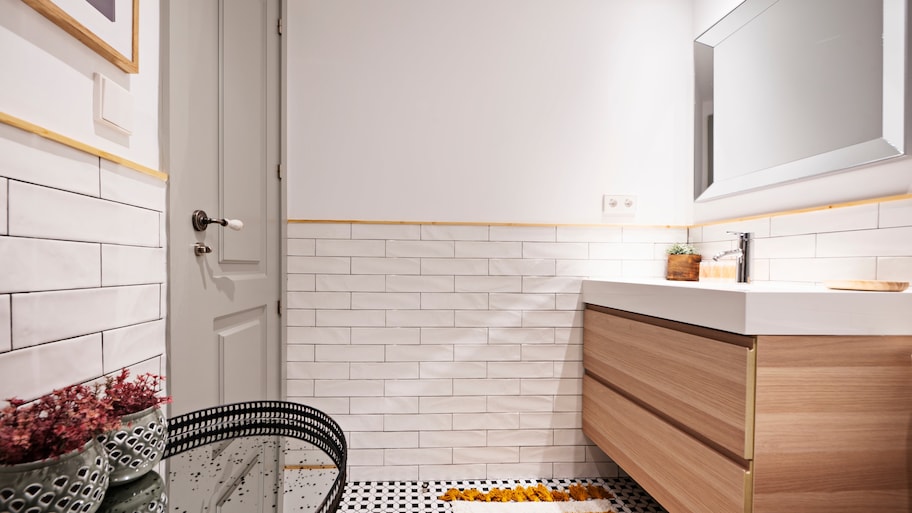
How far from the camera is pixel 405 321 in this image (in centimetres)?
203

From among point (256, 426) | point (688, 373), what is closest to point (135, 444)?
point (256, 426)

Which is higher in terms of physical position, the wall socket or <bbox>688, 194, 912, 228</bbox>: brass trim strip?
the wall socket

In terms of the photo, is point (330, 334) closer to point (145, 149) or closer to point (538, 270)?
point (538, 270)

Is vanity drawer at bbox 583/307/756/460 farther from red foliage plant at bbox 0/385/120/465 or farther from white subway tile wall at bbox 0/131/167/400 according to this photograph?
white subway tile wall at bbox 0/131/167/400

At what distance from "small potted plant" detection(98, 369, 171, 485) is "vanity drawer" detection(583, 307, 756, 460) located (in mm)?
1247

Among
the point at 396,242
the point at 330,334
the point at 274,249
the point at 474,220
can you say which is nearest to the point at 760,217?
the point at 474,220

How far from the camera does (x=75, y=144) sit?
0.80 m

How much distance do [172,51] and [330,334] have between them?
1275 millimetres

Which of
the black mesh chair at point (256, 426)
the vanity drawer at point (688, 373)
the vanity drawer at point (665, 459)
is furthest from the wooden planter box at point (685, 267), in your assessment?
the black mesh chair at point (256, 426)

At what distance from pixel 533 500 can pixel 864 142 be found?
1.80 meters

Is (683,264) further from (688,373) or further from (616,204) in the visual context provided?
(688,373)

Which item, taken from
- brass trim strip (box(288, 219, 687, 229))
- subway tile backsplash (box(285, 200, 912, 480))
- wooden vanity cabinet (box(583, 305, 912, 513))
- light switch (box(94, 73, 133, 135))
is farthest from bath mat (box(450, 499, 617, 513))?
light switch (box(94, 73, 133, 135))

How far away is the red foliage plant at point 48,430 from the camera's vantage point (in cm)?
40

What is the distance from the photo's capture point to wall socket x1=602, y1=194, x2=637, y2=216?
2113 millimetres
